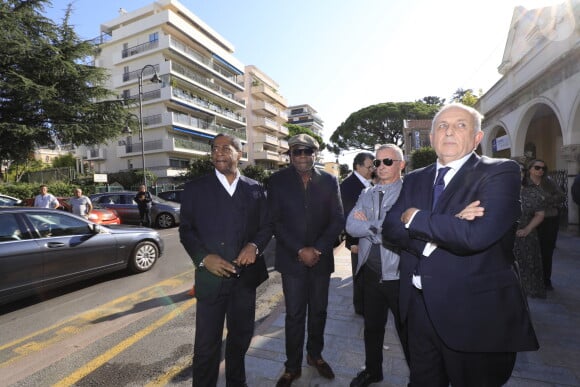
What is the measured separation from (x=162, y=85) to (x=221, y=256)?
35077 millimetres

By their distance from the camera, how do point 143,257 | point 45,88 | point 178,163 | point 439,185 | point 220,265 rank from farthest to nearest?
point 178,163, point 45,88, point 143,257, point 220,265, point 439,185

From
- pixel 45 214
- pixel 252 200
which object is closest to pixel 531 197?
pixel 252 200

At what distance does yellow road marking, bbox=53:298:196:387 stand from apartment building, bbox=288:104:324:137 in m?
96.5

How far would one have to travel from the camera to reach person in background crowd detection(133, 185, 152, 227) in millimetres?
12784

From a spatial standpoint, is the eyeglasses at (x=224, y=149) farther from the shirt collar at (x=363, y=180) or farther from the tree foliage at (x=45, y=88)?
the tree foliage at (x=45, y=88)

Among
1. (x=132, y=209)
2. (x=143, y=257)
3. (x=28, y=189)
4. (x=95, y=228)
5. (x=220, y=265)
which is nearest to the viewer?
(x=220, y=265)

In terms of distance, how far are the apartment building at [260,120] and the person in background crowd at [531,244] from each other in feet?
151

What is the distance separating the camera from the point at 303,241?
2.66 meters

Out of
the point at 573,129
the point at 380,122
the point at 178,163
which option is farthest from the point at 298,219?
the point at 380,122

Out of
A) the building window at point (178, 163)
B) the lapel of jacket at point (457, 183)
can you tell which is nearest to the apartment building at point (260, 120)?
the building window at point (178, 163)

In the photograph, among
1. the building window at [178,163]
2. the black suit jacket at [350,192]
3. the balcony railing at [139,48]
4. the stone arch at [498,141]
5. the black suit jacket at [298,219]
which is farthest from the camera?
the building window at [178,163]

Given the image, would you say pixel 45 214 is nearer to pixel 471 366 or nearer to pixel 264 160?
pixel 471 366

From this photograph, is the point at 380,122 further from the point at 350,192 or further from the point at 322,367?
the point at 322,367

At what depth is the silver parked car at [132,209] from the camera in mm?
13086
